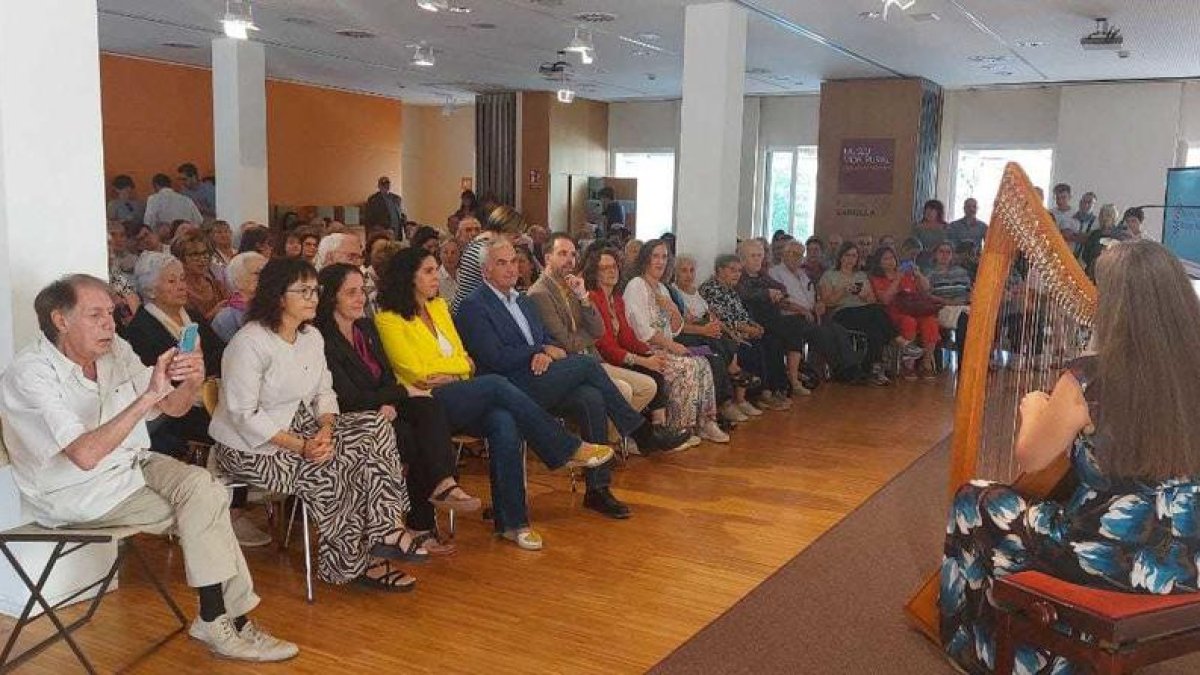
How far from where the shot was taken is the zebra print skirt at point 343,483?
12.0 feet

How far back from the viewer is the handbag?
347 inches

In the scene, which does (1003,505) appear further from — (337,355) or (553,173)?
(553,173)

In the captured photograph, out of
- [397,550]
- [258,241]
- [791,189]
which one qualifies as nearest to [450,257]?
[258,241]

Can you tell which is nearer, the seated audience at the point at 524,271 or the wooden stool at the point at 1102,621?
the wooden stool at the point at 1102,621

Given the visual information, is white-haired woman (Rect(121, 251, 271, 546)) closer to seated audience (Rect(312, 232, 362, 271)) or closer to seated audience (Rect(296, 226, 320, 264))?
seated audience (Rect(312, 232, 362, 271))

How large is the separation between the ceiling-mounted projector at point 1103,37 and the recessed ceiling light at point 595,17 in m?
3.97

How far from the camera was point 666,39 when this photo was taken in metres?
9.65

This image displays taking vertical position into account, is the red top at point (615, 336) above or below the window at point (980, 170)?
below

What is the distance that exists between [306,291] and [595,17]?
560 cm

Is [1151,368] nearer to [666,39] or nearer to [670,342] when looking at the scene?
[670,342]

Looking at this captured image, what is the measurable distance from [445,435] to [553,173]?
11.5 meters

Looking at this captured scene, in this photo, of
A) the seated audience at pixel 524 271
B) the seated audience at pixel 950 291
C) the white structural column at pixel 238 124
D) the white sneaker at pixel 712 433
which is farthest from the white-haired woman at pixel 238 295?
the seated audience at pixel 950 291

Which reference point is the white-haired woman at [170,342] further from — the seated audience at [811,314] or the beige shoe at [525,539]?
the seated audience at [811,314]

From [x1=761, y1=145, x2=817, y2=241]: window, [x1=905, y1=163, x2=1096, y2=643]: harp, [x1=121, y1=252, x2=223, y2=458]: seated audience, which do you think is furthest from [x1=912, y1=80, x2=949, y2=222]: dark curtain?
[x1=121, y1=252, x2=223, y2=458]: seated audience
